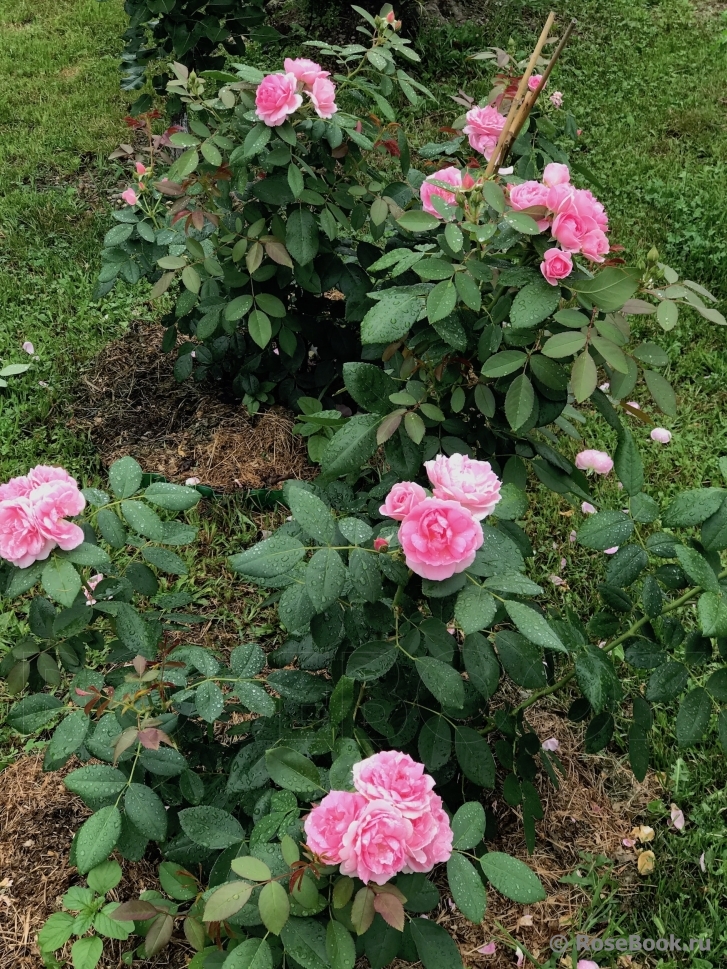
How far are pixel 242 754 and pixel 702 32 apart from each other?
6146 millimetres

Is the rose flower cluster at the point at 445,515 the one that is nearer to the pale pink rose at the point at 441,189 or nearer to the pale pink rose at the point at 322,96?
the pale pink rose at the point at 441,189

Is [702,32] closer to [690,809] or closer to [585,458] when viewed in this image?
[585,458]

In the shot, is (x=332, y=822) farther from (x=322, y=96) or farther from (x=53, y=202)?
(x=53, y=202)

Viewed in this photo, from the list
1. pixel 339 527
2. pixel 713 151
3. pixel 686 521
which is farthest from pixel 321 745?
pixel 713 151

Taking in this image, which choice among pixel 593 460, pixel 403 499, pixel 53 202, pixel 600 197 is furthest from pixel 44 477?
pixel 600 197

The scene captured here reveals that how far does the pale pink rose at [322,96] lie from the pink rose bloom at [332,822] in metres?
1.61

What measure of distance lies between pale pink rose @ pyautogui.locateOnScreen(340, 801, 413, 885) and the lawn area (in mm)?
876

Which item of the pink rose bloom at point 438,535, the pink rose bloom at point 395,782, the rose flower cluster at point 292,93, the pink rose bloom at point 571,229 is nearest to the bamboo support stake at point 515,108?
the pink rose bloom at point 571,229

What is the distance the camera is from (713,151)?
14.9ft

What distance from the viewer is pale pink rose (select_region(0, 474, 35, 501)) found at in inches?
48.3

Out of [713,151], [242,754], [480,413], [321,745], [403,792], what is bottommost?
[713,151]

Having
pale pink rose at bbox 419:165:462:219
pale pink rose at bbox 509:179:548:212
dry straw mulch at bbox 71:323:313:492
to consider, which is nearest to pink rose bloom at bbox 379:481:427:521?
pale pink rose at bbox 509:179:548:212

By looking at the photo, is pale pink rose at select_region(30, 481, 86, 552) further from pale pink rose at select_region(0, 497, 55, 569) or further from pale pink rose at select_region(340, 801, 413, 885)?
pale pink rose at select_region(340, 801, 413, 885)

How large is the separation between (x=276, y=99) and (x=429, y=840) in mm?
1620
